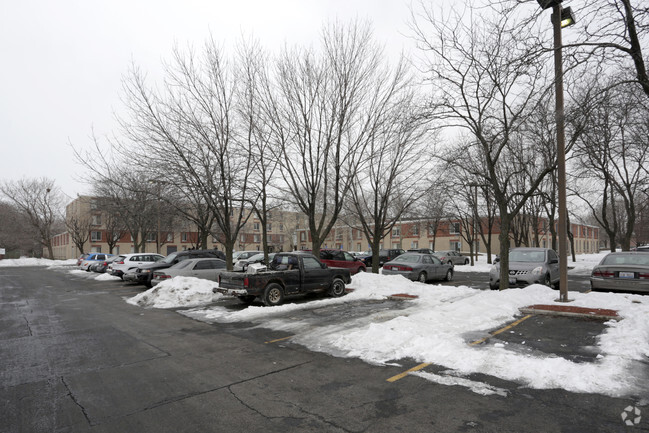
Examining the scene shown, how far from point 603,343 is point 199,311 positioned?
9.47 meters

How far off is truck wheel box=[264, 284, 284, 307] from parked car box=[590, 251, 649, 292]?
381 inches

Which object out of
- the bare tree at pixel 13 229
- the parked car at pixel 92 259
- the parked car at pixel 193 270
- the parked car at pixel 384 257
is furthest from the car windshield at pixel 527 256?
the bare tree at pixel 13 229

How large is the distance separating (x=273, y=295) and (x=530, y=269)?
9.11 metres

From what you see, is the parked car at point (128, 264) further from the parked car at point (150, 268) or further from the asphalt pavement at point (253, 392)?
the asphalt pavement at point (253, 392)

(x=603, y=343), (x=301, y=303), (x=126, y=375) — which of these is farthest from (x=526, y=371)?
(x=301, y=303)

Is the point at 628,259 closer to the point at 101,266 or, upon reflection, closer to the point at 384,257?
the point at 384,257

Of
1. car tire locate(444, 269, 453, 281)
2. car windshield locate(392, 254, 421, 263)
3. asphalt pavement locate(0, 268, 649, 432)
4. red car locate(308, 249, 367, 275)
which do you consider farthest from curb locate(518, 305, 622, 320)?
red car locate(308, 249, 367, 275)

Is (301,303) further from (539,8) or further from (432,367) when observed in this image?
(539,8)

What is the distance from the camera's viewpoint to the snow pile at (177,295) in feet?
39.3

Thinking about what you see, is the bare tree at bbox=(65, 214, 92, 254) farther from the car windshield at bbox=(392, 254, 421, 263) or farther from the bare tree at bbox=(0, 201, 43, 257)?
the car windshield at bbox=(392, 254, 421, 263)

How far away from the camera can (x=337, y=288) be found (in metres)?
13.2

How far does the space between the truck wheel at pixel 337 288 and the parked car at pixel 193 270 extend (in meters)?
5.48

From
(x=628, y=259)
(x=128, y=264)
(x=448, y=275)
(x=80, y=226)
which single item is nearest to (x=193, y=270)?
(x=128, y=264)

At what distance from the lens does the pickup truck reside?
1067 cm
